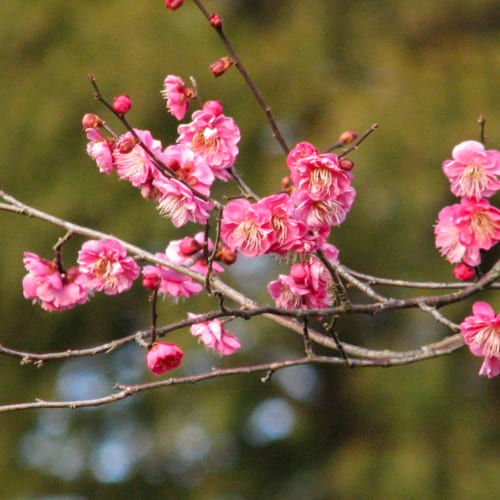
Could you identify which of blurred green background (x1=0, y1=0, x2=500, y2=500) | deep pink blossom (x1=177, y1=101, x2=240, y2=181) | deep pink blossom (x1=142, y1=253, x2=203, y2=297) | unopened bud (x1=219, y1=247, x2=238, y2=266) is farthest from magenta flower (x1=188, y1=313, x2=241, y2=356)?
blurred green background (x1=0, y1=0, x2=500, y2=500)

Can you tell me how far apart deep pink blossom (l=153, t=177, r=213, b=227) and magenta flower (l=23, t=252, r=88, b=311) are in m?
0.29

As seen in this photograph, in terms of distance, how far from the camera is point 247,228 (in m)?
1.60

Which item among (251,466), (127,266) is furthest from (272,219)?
(251,466)

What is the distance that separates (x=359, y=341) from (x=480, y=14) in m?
2.01

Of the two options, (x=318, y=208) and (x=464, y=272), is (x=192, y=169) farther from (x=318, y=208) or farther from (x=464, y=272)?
(x=464, y=272)

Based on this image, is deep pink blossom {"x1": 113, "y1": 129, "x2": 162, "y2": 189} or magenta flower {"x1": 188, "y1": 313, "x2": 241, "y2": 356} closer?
deep pink blossom {"x1": 113, "y1": 129, "x2": 162, "y2": 189}

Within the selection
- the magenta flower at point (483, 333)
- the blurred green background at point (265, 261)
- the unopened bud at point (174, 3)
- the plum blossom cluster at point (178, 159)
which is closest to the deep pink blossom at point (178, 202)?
the plum blossom cluster at point (178, 159)

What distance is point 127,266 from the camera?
1.76 m

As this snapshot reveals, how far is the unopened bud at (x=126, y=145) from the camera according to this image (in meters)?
1.53

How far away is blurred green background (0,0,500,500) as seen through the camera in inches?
184

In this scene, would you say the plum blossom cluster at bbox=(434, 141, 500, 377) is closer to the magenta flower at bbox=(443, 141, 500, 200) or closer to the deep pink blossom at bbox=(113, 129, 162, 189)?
the magenta flower at bbox=(443, 141, 500, 200)

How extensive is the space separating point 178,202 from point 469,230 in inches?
18.8

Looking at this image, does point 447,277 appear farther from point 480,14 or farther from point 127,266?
point 127,266

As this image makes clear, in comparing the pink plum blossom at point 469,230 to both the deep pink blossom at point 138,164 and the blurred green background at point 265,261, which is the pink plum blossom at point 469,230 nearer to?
the deep pink blossom at point 138,164
